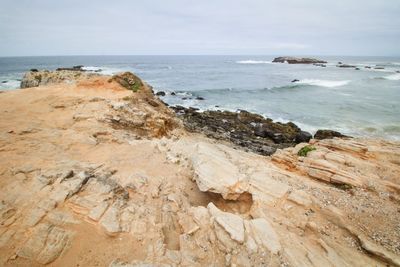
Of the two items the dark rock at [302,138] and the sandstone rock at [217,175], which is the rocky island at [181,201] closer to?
the sandstone rock at [217,175]

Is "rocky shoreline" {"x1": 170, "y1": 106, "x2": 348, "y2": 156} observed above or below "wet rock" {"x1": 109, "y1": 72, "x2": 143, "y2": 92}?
below

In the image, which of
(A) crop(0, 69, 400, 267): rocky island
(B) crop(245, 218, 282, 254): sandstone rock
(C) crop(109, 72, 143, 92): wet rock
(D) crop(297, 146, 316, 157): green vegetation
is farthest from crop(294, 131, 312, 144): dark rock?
(B) crop(245, 218, 282, 254): sandstone rock

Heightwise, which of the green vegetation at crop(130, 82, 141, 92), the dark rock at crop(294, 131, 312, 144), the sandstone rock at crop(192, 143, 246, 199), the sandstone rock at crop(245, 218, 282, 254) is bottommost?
the dark rock at crop(294, 131, 312, 144)

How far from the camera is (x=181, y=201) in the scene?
7254mm

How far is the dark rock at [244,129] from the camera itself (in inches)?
768

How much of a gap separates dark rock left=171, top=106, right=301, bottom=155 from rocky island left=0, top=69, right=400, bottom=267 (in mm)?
8640

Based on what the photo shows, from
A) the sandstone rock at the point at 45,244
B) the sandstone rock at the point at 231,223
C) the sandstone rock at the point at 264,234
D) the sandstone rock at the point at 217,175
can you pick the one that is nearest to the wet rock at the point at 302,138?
the sandstone rock at the point at 217,175

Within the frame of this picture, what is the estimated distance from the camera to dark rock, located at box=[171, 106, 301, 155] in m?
19.5

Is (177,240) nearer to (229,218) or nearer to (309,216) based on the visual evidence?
(229,218)

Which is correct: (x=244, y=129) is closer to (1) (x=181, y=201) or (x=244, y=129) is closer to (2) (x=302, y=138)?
(2) (x=302, y=138)

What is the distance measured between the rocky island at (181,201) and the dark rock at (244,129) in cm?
864

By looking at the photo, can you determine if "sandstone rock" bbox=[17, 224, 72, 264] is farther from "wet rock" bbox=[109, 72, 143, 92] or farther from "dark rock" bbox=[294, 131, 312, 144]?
"dark rock" bbox=[294, 131, 312, 144]

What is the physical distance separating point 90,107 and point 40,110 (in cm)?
235

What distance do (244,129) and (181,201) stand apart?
1612cm
